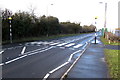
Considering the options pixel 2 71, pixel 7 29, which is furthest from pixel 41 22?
pixel 2 71

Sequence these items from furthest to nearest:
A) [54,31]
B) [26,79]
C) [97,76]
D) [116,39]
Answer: [54,31] → [116,39] → [97,76] → [26,79]

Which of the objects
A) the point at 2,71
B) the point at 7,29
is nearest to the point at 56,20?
the point at 7,29

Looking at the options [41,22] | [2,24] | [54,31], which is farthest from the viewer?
[54,31]

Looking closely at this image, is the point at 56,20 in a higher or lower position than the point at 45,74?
higher

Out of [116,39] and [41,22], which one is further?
[41,22]

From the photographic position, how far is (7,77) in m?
6.22

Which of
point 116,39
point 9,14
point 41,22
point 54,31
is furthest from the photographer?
point 54,31

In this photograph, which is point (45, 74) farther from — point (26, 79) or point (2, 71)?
point (2, 71)

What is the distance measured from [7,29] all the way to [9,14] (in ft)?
9.04

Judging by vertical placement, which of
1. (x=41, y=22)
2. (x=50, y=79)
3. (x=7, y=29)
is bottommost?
(x=50, y=79)

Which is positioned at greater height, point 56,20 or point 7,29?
point 56,20

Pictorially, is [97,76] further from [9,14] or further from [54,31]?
[54,31]

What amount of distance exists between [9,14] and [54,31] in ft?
62.5

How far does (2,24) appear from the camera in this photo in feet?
61.8
